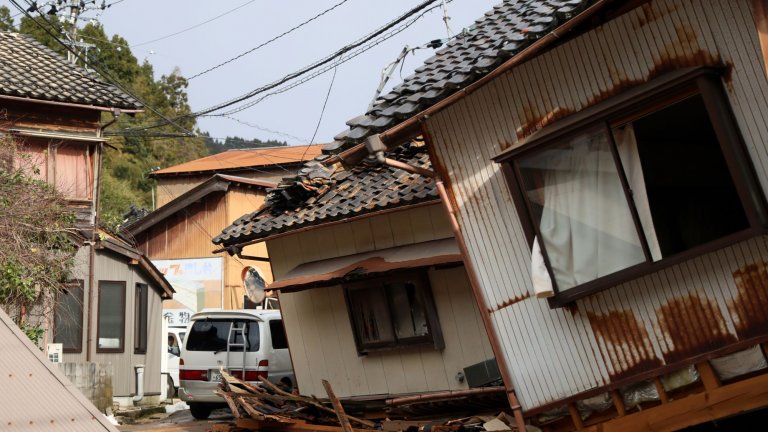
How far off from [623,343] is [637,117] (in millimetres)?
2352

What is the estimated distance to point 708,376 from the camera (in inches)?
305

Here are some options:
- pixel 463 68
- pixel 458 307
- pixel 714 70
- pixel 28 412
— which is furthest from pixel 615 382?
pixel 28 412

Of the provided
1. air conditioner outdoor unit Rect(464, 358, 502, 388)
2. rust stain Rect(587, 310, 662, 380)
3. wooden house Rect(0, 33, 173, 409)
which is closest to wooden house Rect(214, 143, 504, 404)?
air conditioner outdoor unit Rect(464, 358, 502, 388)

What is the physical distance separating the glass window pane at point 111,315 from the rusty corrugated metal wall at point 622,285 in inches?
652

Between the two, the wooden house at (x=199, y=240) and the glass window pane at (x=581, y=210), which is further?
the wooden house at (x=199, y=240)

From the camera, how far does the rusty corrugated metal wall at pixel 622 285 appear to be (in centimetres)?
755

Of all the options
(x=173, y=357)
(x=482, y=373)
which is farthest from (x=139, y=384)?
(x=482, y=373)

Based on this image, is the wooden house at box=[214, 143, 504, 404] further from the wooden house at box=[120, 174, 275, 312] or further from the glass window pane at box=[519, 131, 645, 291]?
the wooden house at box=[120, 174, 275, 312]

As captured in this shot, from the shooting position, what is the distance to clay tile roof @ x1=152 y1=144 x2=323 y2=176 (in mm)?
41125

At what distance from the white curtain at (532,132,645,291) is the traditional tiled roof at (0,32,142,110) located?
638 inches

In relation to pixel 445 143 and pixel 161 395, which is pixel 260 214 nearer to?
pixel 445 143

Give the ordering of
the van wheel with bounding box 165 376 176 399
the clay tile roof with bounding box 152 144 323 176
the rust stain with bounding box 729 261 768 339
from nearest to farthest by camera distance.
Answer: the rust stain with bounding box 729 261 768 339 → the van wheel with bounding box 165 376 176 399 → the clay tile roof with bounding box 152 144 323 176

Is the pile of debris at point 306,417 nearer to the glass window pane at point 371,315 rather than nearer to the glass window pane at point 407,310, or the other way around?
the glass window pane at point 371,315

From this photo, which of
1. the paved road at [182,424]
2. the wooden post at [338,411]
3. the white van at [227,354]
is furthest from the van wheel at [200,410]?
the wooden post at [338,411]
